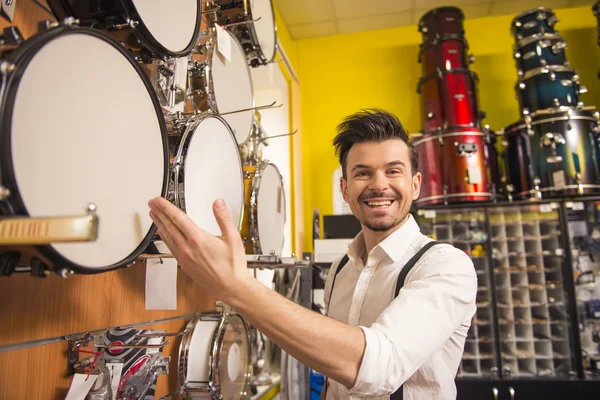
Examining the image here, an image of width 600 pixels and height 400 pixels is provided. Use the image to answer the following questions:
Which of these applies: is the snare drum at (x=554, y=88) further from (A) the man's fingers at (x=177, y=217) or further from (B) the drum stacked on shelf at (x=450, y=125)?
(A) the man's fingers at (x=177, y=217)

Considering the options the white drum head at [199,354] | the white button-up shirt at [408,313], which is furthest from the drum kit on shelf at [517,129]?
the white drum head at [199,354]

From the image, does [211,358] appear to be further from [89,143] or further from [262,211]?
[89,143]

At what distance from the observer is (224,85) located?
1.35 m

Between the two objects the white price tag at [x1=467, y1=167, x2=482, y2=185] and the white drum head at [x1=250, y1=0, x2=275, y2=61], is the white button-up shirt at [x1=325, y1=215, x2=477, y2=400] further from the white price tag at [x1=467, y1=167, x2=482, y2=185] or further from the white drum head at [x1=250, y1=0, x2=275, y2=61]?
the white price tag at [x1=467, y1=167, x2=482, y2=185]

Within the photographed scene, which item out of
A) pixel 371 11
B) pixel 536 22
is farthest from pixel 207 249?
pixel 371 11

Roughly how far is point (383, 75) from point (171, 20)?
3.20 meters

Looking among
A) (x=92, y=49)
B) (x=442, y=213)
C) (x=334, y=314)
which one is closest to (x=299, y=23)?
(x=442, y=213)

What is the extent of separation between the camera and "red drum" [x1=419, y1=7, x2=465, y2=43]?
3.06m

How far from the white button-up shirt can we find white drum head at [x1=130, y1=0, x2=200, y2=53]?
730mm

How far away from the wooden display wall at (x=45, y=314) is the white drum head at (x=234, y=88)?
0.58 metres

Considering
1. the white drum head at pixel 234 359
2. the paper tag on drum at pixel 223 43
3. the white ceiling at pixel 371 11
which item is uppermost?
the white ceiling at pixel 371 11

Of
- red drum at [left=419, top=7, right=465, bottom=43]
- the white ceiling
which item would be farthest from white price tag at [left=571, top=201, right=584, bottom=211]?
the white ceiling

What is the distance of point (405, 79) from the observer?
3738mm

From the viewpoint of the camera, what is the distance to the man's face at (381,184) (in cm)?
118
